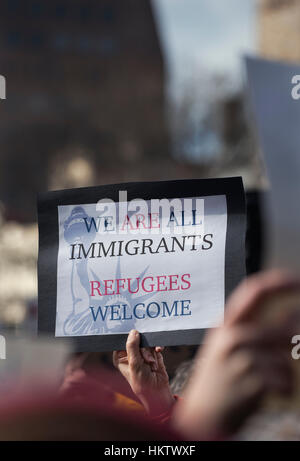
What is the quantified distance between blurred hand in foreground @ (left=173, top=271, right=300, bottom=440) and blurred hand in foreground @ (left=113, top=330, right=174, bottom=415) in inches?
20.7

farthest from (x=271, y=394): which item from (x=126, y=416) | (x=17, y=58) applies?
(x=17, y=58)

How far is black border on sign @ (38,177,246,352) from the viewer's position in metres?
1.80

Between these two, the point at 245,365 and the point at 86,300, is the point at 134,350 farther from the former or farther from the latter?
the point at 245,365

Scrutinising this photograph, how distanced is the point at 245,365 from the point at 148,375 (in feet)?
2.01

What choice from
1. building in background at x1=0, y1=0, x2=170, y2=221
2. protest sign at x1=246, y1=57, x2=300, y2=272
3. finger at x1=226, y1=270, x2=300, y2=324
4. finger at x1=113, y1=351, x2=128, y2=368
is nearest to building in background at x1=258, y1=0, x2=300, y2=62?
protest sign at x1=246, y1=57, x2=300, y2=272

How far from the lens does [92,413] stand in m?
1.20

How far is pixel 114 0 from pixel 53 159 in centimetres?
1097

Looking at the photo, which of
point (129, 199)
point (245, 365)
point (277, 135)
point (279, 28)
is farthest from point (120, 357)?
point (279, 28)

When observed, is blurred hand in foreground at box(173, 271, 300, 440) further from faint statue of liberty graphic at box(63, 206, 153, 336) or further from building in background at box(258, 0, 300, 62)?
building in background at box(258, 0, 300, 62)

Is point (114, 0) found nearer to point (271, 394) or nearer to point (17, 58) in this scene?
point (17, 58)

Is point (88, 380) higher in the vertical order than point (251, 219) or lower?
lower

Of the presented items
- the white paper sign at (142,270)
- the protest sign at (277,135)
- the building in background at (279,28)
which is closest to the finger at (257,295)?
the white paper sign at (142,270)

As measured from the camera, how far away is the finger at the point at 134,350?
1.77 meters
